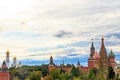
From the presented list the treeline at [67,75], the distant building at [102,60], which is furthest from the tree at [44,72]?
the distant building at [102,60]

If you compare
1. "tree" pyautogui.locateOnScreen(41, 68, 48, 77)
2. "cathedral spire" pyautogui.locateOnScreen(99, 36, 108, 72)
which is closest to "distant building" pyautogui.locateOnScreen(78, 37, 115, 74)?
"cathedral spire" pyautogui.locateOnScreen(99, 36, 108, 72)

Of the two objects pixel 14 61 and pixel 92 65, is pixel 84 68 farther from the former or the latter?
pixel 14 61

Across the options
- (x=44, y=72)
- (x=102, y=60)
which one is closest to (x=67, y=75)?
(x=102, y=60)

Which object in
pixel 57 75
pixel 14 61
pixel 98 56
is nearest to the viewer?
pixel 57 75

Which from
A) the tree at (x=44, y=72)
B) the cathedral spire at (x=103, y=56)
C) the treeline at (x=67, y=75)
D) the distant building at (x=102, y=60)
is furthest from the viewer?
the tree at (x=44, y=72)

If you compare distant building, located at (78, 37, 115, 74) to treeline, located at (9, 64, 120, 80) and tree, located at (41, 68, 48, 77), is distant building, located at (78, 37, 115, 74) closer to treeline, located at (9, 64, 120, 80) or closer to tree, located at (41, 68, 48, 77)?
treeline, located at (9, 64, 120, 80)

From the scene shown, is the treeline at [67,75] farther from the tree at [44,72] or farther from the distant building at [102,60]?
the distant building at [102,60]

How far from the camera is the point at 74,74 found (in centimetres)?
11188

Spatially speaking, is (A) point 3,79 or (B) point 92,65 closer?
(A) point 3,79

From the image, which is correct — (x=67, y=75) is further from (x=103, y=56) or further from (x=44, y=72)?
(x=44, y=72)

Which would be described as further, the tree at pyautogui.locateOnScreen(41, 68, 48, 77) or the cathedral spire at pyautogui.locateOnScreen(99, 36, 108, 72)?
the tree at pyautogui.locateOnScreen(41, 68, 48, 77)

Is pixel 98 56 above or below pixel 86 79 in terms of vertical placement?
above

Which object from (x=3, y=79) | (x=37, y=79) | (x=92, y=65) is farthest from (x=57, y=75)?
(x=92, y=65)

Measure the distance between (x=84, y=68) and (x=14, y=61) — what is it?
65.0 metres
